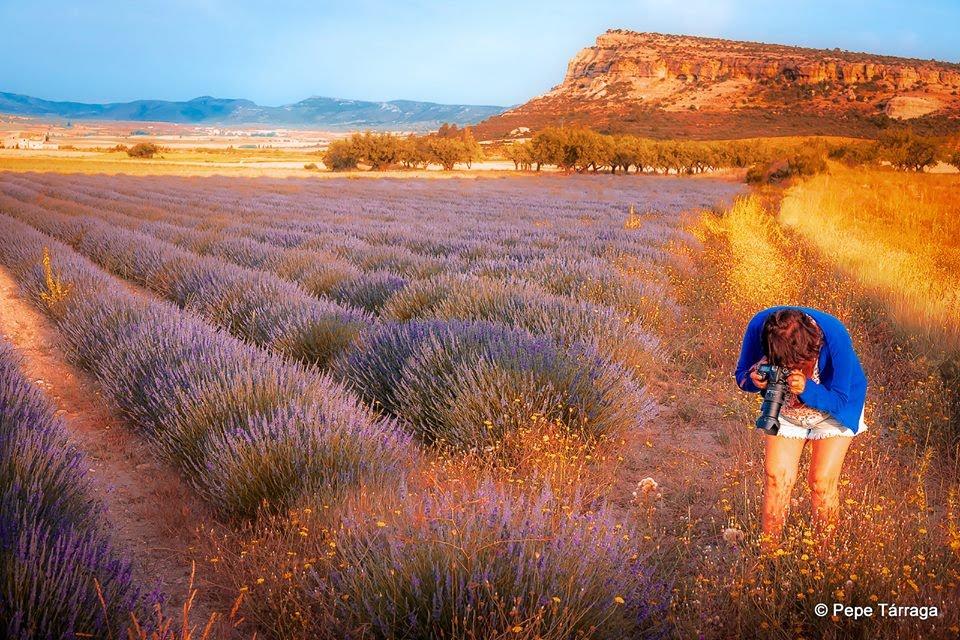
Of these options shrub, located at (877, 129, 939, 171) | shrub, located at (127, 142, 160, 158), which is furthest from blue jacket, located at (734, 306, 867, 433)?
shrub, located at (127, 142, 160, 158)

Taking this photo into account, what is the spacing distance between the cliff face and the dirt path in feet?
265

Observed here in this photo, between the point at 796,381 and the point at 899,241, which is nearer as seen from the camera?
the point at 796,381

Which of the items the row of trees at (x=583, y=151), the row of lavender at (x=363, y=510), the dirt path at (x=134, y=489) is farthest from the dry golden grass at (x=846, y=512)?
the row of trees at (x=583, y=151)

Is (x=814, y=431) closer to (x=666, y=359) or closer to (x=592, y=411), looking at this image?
(x=592, y=411)

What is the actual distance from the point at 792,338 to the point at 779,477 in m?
0.51

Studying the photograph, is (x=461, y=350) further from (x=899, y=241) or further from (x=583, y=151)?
(x=583, y=151)

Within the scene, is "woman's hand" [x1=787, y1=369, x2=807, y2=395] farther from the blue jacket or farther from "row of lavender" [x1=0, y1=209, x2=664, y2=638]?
"row of lavender" [x1=0, y1=209, x2=664, y2=638]

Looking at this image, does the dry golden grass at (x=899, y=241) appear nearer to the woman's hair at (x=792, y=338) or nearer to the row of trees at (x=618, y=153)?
the woman's hair at (x=792, y=338)

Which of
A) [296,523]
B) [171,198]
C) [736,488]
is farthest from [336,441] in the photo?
[171,198]

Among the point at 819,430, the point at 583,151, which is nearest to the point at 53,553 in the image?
the point at 819,430

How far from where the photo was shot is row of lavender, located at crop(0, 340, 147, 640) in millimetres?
1460

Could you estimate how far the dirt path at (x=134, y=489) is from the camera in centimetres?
227

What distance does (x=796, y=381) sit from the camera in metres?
1.87

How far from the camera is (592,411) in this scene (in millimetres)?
3219
